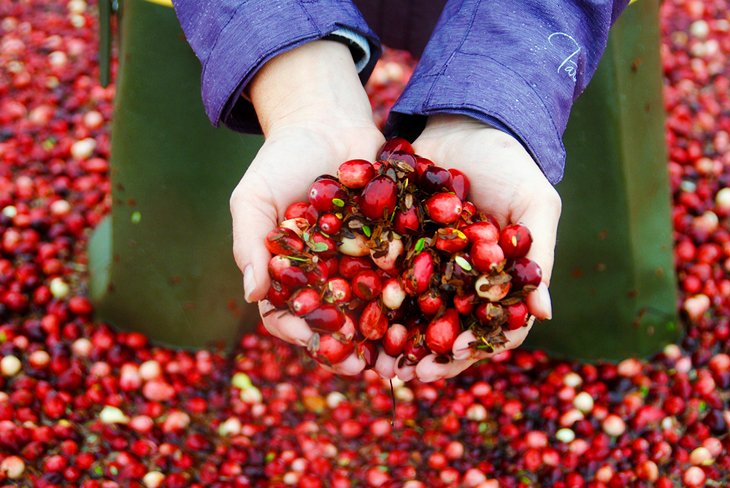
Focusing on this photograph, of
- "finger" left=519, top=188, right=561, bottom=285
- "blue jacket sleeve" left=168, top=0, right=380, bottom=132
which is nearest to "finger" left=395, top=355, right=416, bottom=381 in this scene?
"finger" left=519, top=188, right=561, bottom=285

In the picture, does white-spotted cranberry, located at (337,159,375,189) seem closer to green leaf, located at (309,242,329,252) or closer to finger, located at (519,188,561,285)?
green leaf, located at (309,242,329,252)

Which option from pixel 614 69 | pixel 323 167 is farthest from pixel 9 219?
pixel 614 69

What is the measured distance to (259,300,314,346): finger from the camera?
5.22 feet

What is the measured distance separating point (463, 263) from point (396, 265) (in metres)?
0.16

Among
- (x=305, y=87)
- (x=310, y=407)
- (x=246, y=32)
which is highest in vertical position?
(x=246, y=32)

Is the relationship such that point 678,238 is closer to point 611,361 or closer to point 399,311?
point 611,361

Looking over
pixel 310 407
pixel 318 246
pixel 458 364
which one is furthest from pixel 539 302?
pixel 310 407

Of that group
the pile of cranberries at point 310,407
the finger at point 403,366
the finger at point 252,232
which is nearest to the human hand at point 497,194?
the finger at point 403,366

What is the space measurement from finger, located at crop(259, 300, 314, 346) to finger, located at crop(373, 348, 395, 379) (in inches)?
6.9

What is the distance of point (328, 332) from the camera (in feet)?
5.19

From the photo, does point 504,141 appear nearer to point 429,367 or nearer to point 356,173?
point 356,173

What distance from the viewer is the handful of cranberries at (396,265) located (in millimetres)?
1542

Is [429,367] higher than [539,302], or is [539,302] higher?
[539,302]

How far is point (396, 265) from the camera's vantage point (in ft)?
5.33
